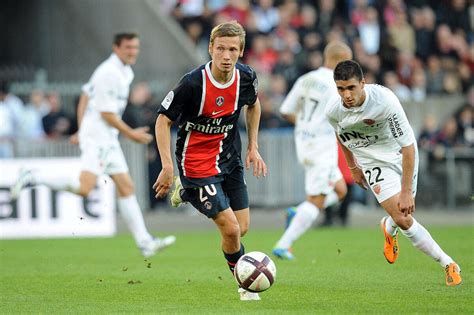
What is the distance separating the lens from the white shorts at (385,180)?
394 inches

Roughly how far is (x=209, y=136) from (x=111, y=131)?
479cm

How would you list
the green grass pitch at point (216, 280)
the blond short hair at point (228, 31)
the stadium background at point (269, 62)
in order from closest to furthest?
the green grass pitch at point (216, 280)
the blond short hair at point (228, 31)
the stadium background at point (269, 62)

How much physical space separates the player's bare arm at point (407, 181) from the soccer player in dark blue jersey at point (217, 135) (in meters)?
1.25

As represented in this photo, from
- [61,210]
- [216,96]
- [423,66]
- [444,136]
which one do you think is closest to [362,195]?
[444,136]

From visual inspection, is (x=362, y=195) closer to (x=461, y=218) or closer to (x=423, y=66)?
(x=461, y=218)

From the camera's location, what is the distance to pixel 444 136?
21.2 m

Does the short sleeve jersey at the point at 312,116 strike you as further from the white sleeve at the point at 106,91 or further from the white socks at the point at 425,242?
the white socks at the point at 425,242

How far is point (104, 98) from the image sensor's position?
13.8 m

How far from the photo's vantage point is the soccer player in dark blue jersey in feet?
29.7

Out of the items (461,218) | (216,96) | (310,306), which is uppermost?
(216,96)

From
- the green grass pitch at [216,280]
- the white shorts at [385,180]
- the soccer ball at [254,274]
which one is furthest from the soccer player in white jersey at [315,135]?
the soccer ball at [254,274]

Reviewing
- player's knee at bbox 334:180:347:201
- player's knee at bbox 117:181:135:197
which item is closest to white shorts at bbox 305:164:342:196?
player's knee at bbox 334:180:347:201

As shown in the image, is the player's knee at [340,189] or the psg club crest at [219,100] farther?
the player's knee at [340,189]

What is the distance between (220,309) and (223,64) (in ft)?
6.63
